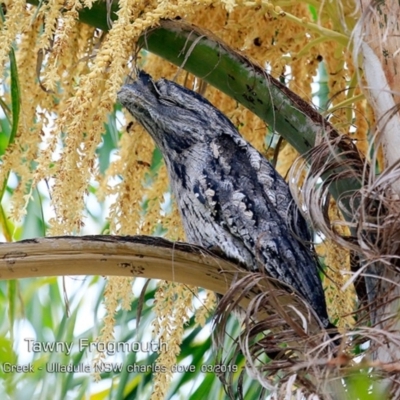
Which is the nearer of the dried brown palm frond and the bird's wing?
the dried brown palm frond

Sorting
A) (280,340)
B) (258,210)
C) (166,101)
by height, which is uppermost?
(166,101)

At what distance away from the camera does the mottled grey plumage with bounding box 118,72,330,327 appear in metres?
1.47

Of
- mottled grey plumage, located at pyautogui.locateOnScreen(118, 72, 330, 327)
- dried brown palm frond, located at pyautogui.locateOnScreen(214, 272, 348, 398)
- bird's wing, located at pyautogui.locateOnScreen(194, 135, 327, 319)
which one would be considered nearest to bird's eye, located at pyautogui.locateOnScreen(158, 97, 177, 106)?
mottled grey plumage, located at pyautogui.locateOnScreen(118, 72, 330, 327)

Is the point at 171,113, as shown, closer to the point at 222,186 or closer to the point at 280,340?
the point at 222,186

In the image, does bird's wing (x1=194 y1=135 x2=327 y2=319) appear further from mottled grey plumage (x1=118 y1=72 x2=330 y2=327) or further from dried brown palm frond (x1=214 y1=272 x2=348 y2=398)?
dried brown palm frond (x1=214 y1=272 x2=348 y2=398)

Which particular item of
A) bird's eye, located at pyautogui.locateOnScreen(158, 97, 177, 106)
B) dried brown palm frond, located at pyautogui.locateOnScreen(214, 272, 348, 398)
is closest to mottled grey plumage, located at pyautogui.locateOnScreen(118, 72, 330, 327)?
bird's eye, located at pyautogui.locateOnScreen(158, 97, 177, 106)

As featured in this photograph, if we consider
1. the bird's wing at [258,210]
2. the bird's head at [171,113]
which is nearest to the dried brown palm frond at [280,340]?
the bird's wing at [258,210]

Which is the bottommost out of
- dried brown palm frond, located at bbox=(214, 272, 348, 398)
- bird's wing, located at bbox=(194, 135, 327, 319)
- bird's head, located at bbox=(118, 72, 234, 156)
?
dried brown palm frond, located at bbox=(214, 272, 348, 398)

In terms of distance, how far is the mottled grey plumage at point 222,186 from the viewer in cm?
147

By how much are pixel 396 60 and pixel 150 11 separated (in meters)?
0.38

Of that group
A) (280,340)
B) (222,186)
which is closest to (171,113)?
(222,186)

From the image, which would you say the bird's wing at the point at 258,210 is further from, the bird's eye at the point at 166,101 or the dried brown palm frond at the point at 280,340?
the dried brown palm frond at the point at 280,340

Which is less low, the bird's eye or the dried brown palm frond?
the bird's eye

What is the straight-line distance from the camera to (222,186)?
61.7 inches
